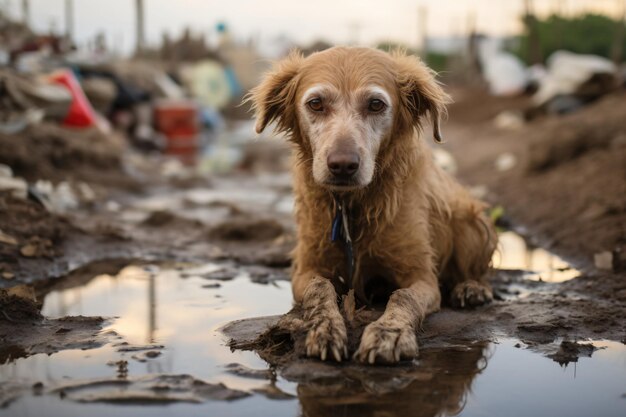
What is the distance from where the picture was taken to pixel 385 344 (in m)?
3.37

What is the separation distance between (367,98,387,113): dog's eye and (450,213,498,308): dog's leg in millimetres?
1177

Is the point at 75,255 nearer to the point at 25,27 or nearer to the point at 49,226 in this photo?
the point at 49,226

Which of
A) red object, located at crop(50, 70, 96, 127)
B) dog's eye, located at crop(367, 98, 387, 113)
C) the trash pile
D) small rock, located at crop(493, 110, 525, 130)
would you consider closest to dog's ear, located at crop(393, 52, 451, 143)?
dog's eye, located at crop(367, 98, 387, 113)

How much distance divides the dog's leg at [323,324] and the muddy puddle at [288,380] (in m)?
0.09

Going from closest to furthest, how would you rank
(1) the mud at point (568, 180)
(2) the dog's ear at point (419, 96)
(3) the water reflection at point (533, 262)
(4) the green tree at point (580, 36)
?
1. (2) the dog's ear at point (419, 96)
2. (3) the water reflection at point (533, 262)
3. (1) the mud at point (568, 180)
4. (4) the green tree at point (580, 36)

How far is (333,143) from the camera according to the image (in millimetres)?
3873

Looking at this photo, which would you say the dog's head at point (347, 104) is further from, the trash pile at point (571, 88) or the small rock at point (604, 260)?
the trash pile at point (571, 88)

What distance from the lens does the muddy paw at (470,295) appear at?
4609 millimetres

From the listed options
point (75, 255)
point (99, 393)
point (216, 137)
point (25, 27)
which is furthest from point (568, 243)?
point (216, 137)

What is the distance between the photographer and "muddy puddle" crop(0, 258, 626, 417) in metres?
2.93

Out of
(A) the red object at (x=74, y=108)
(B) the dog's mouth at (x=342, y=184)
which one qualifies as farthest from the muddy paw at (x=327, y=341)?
(A) the red object at (x=74, y=108)

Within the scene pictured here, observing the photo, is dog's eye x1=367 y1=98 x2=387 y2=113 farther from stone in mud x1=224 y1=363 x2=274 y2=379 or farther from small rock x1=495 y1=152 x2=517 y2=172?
small rock x1=495 y1=152 x2=517 y2=172

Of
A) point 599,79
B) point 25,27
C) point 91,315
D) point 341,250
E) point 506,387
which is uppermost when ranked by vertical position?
point 25,27

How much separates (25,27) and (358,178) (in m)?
15.1
